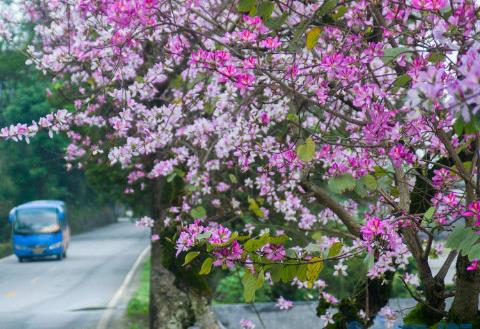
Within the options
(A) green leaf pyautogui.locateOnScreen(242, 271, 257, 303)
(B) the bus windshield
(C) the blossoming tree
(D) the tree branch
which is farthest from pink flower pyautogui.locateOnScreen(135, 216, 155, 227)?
(B) the bus windshield

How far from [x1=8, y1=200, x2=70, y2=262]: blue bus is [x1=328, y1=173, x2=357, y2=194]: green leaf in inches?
1193

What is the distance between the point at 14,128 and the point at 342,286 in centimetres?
1345

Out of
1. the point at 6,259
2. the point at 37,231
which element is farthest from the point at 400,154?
the point at 6,259

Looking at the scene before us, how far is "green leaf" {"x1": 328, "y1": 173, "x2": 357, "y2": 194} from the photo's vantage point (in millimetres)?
4074

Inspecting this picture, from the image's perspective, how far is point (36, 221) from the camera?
1324 inches

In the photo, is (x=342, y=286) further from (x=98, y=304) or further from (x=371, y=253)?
(x=371, y=253)

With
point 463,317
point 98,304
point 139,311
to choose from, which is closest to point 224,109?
point 463,317

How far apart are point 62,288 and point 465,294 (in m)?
19.6

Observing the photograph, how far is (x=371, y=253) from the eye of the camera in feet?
13.0

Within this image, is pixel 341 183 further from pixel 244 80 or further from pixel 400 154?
pixel 244 80

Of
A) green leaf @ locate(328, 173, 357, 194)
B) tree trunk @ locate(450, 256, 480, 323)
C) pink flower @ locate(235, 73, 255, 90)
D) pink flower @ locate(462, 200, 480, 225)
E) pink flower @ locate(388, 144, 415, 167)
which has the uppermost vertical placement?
pink flower @ locate(235, 73, 255, 90)

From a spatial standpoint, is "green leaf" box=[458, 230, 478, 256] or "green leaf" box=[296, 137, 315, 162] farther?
"green leaf" box=[296, 137, 315, 162]

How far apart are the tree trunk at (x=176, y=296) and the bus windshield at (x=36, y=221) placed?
22.3m

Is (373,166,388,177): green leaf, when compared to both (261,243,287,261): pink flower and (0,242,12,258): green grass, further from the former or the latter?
(0,242,12,258): green grass
